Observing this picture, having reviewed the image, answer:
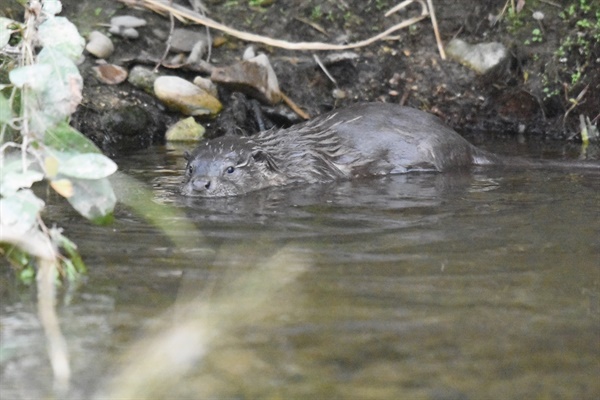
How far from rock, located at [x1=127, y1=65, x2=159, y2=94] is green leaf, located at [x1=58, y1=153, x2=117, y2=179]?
4.24 metres

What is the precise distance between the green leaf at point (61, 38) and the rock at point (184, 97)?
12.3ft

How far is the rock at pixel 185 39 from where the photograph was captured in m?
7.57

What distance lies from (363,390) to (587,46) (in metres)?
5.48

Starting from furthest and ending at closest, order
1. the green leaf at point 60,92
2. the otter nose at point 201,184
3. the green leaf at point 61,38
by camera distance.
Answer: the otter nose at point 201,184
the green leaf at point 61,38
the green leaf at point 60,92

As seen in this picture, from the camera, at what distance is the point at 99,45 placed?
729 cm

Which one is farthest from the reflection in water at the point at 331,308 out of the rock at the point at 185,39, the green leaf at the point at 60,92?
the rock at the point at 185,39

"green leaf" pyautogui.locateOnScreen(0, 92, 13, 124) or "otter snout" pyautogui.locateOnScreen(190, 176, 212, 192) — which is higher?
"green leaf" pyautogui.locateOnScreen(0, 92, 13, 124)

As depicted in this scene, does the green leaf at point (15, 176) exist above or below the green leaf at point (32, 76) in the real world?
below

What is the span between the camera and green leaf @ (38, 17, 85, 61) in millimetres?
3328

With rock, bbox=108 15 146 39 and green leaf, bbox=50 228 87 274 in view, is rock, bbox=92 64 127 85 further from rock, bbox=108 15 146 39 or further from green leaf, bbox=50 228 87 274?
green leaf, bbox=50 228 87 274

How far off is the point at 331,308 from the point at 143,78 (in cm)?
465

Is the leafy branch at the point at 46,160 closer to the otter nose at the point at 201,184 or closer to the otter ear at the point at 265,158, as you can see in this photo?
the otter nose at the point at 201,184

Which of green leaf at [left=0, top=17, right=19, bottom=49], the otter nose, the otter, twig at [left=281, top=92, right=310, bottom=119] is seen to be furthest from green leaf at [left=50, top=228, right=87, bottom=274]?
twig at [left=281, top=92, right=310, bottom=119]

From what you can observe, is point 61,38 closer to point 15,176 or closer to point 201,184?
point 15,176
